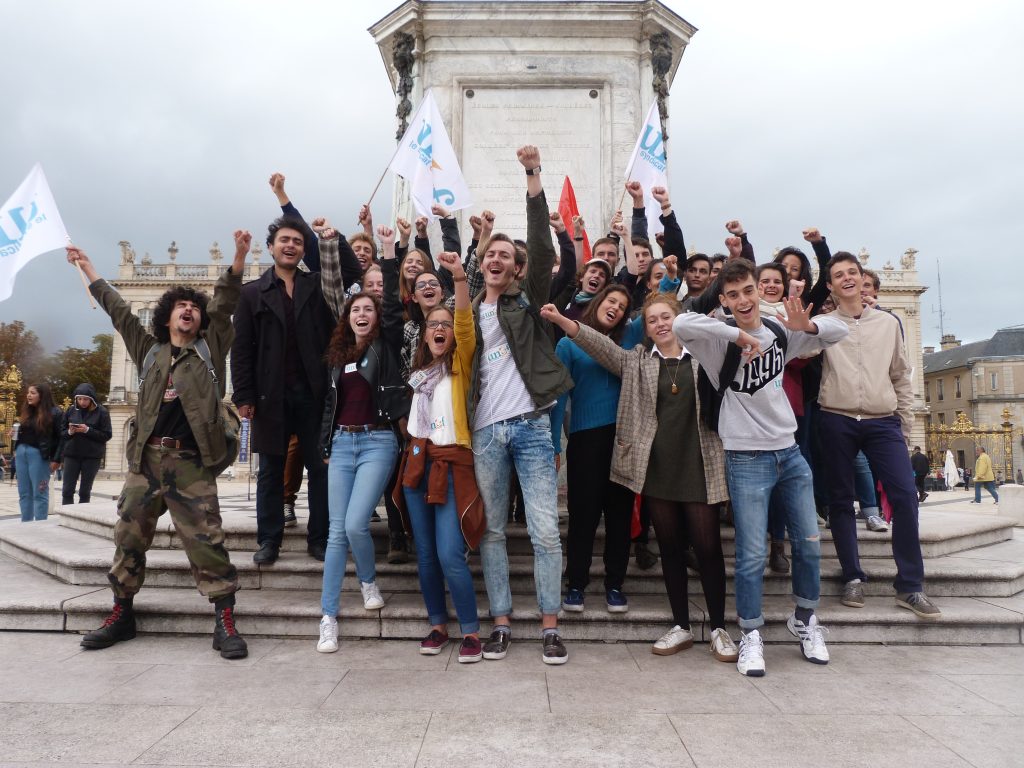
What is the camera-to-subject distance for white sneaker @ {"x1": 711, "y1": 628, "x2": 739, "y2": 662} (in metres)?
3.48

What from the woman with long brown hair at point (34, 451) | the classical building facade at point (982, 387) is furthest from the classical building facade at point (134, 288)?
the classical building facade at point (982, 387)

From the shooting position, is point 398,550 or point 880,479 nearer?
point 880,479

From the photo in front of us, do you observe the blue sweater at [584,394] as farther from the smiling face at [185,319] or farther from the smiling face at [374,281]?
the smiling face at [185,319]

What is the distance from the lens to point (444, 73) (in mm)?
7617

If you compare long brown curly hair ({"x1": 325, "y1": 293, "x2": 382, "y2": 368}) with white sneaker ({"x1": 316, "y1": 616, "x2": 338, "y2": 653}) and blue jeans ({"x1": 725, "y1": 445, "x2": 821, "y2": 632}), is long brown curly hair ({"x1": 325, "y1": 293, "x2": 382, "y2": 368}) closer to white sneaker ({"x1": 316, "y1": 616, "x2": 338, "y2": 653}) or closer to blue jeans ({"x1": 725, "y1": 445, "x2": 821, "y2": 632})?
white sneaker ({"x1": 316, "y1": 616, "x2": 338, "y2": 653})

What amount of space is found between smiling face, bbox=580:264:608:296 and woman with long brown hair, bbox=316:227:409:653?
129cm

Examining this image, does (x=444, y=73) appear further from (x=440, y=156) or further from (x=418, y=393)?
(x=418, y=393)

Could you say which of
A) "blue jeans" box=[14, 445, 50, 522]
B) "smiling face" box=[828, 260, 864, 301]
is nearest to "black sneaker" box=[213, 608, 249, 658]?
"smiling face" box=[828, 260, 864, 301]

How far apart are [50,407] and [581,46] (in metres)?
7.72

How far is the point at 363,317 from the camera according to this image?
403cm

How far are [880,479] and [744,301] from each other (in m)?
1.58

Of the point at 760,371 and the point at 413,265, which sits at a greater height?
the point at 413,265

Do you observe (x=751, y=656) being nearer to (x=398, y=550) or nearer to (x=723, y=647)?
(x=723, y=647)

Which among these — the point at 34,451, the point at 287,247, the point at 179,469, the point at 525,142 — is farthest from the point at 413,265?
the point at 34,451
